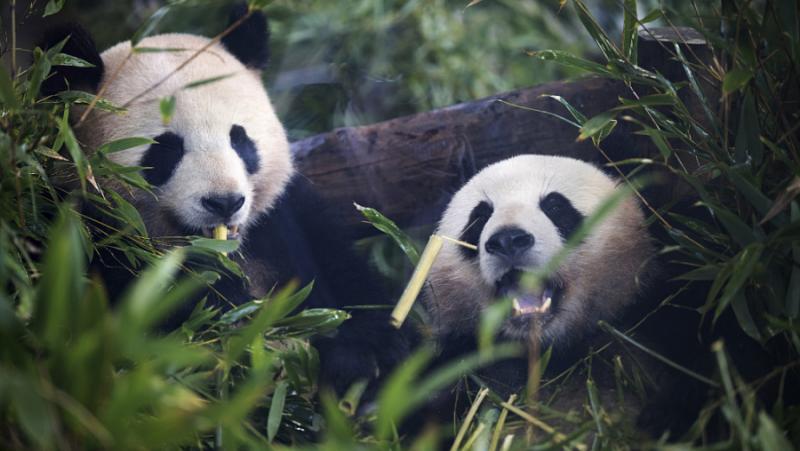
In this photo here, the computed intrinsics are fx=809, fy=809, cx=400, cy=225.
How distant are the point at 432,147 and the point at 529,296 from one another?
2.16 ft

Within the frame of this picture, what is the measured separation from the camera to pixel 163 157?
181cm

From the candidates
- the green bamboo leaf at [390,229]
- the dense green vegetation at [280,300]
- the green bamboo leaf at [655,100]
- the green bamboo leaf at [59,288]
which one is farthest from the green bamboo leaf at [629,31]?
the green bamboo leaf at [59,288]

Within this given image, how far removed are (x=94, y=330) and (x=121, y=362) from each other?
350mm

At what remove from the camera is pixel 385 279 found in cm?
210

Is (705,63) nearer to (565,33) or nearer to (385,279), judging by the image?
(385,279)

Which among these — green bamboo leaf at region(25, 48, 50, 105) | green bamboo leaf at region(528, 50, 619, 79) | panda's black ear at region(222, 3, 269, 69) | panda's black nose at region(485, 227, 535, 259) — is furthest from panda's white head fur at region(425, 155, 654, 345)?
green bamboo leaf at region(25, 48, 50, 105)

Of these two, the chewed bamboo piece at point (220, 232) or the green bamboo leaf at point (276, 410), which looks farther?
the chewed bamboo piece at point (220, 232)

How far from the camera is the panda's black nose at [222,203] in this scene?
69.0 inches

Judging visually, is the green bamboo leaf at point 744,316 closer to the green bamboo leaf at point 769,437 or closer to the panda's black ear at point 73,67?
the green bamboo leaf at point 769,437

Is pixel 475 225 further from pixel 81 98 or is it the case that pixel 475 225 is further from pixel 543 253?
pixel 81 98

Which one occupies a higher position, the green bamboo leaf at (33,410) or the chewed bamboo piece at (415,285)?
the green bamboo leaf at (33,410)

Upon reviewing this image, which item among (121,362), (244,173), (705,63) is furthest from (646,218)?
(121,362)

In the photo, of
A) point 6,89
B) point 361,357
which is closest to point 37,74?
point 6,89

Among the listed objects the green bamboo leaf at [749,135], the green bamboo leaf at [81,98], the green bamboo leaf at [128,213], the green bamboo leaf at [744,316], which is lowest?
the green bamboo leaf at [128,213]
